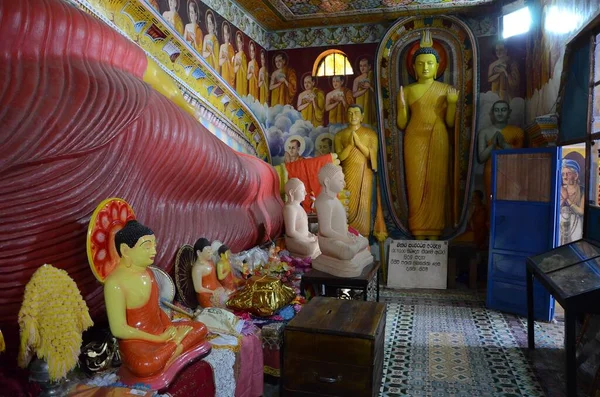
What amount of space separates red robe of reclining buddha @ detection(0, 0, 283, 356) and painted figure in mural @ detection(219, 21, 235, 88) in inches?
88.8

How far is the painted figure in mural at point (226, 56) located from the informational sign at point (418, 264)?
2816 millimetres

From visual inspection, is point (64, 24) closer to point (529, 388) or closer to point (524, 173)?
point (529, 388)

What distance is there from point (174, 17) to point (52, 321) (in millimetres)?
3227

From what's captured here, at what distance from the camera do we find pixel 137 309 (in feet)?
6.13

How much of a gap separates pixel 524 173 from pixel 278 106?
3.52 metres

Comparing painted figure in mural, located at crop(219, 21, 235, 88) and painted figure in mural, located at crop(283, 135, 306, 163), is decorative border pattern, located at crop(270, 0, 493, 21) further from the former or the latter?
painted figure in mural, located at crop(283, 135, 306, 163)

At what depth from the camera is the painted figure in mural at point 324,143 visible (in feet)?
21.5

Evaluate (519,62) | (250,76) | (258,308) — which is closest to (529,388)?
(258,308)

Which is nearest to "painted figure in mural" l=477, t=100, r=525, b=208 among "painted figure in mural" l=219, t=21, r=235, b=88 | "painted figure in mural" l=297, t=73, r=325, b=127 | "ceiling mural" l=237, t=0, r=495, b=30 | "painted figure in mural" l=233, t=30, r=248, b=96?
"ceiling mural" l=237, t=0, r=495, b=30

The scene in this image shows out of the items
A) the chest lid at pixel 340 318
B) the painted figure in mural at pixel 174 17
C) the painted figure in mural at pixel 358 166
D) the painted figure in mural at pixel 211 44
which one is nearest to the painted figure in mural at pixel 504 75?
the painted figure in mural at pixel 358 166

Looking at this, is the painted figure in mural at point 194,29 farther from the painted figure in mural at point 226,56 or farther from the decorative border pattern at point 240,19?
the painted figure in mural at point 226,56

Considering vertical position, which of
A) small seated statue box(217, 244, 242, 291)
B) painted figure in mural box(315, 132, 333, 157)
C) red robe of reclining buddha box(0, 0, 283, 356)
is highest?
painted figure in mural box(315, 132, 333, 157)

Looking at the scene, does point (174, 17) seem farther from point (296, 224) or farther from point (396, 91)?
point (396, 91)

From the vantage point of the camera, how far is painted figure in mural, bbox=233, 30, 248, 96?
5.56 m
